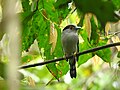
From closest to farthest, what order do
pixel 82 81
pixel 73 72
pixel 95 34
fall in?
1. pixel 95 34
2. pixel 73 72
3. pixel 82 81

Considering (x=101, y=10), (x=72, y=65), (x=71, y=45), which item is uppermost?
(x=101, y=10)

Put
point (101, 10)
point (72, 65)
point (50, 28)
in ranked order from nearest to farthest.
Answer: point (101, 10), point (50, 28), point (72, 65)

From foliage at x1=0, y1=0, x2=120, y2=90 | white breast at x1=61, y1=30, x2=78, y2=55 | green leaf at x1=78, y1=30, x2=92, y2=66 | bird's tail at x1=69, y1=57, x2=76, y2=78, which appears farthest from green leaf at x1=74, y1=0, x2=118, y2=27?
white breast at x1=61, y1=30, x2=78, y2=55

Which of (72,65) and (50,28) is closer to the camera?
(50,28)

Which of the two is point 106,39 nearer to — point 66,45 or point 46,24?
point 46,24

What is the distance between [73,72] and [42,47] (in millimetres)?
1089

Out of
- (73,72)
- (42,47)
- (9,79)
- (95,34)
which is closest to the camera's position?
(9,79)

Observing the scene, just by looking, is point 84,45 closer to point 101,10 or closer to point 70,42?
point 70,42

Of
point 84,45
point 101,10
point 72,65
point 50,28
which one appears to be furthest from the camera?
point 72,65

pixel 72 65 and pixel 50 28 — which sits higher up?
pixel 50 28

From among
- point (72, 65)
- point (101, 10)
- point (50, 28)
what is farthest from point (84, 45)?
Result: point (101, 10)

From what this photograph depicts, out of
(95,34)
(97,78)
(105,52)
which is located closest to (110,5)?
(95,34)

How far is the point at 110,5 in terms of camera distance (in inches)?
16.8

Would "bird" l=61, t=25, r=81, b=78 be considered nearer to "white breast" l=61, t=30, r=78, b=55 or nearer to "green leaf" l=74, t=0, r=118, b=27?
"white breast" l=61, t=30, r=78, b=55
